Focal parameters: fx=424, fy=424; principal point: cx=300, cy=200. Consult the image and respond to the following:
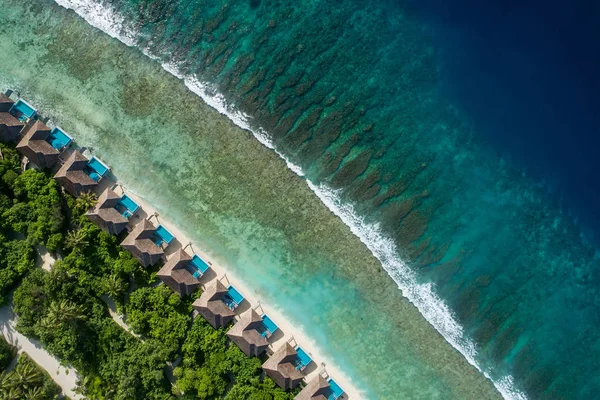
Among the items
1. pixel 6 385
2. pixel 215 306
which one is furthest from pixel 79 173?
pixel 6 385

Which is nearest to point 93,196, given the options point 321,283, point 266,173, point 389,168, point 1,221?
point 1,221

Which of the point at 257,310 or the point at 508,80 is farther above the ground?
the point at 508,80

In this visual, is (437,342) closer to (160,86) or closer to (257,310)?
(257,310)

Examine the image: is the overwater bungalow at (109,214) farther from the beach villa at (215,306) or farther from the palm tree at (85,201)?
the beach villa at (215,306)

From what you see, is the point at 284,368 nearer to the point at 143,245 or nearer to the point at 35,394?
the point at 143,245

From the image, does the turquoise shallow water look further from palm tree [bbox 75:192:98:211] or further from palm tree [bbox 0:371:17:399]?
palm tree [bbox 0:371:17:399]
